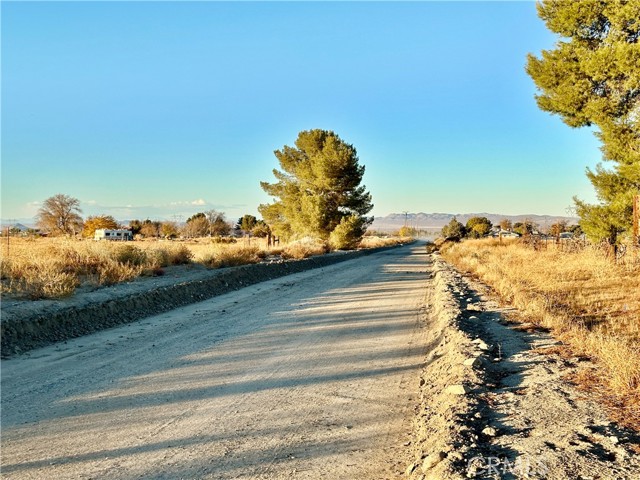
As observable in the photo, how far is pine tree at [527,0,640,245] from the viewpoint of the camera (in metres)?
16.3

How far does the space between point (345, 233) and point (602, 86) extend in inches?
1086

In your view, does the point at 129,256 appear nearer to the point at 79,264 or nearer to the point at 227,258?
the point at 79,264

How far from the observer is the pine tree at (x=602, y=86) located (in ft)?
53.4

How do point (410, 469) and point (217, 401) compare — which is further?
point (217, 401)

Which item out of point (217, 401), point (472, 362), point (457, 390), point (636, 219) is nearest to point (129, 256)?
point (217, 401)

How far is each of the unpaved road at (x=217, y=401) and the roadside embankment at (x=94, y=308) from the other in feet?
1.71

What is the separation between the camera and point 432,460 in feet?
12.9

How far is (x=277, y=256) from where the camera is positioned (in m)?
32.0

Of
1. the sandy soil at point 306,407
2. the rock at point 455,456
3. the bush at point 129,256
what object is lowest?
the sandy soil at point 306,407

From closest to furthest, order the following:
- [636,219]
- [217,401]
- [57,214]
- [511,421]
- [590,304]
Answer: [511,421], [217,401], [590,304], [636,219], [57,214]

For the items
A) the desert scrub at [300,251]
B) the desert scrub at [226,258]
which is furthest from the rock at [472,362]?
the desert scrub at [300,251]

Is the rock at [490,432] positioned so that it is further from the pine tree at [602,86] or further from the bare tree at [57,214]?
the bare tree at [57,214]

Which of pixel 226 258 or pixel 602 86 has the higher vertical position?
pixel 602 86

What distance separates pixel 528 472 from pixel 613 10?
713 inches
